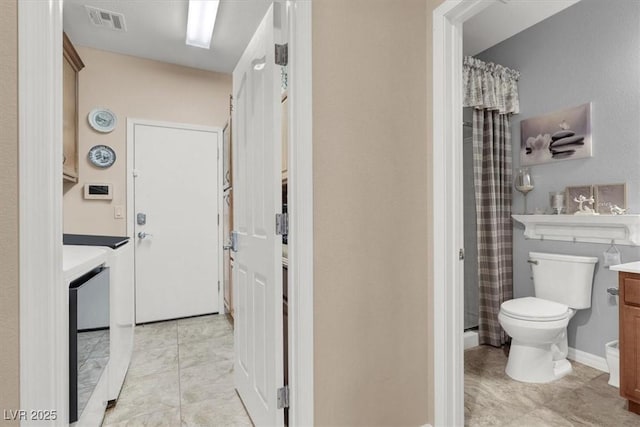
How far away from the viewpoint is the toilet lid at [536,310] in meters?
2.17

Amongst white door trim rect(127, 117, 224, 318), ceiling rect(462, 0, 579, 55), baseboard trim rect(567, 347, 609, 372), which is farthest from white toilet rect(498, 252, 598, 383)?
white door trim rect(127, 117, 224, 318)

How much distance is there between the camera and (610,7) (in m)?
2.35

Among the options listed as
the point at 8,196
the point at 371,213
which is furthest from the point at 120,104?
the point at 371,213

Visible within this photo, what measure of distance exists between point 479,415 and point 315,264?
1342 millimetres

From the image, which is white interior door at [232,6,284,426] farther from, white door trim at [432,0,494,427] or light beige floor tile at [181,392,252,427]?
white door trim at [432,0,494,427]

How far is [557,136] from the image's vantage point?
2.65 metres

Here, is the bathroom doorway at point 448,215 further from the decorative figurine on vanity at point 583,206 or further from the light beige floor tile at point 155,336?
the light beige floor tile at point 155,336

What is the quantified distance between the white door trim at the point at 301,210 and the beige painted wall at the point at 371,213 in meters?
0.04

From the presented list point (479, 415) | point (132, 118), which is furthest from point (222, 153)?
point (479, 415)

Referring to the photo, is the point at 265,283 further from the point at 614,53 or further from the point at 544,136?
the point at 614,53

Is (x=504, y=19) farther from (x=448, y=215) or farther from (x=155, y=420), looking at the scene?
(x=155, y=420)

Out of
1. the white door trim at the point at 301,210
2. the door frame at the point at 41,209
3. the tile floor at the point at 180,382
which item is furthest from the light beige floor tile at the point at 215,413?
the door frame at the point at 41,209

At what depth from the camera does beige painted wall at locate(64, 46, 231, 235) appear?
3184 millimetres

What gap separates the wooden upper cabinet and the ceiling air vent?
27 cm
